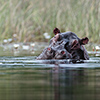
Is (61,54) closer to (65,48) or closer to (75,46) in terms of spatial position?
(65,48)

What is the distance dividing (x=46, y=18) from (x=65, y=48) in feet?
34.4

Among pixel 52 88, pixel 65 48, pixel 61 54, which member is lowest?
pixel 52 88

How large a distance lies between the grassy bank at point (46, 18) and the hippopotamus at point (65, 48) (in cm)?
718

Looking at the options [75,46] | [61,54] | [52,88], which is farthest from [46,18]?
[52,88]

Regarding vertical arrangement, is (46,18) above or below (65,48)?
above

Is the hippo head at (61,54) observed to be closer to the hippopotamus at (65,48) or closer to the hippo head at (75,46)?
the hippopotamus at (65,48)

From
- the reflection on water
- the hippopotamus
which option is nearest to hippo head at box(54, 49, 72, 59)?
the hippopotamus

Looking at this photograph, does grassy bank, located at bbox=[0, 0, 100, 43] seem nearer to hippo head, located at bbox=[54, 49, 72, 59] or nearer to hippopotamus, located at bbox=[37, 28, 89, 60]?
hippopotamus, located at bbox=[37, 28, 89, 60]

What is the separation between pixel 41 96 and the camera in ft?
12.3

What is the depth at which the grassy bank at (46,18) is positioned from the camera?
1619 centimetres

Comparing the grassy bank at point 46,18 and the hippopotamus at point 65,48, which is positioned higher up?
the grassy bank at point 46,18

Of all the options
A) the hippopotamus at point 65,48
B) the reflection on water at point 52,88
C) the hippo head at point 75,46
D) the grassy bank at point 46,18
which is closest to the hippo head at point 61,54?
the hippopotamus at point 65,48

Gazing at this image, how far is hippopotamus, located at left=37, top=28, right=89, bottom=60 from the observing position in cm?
816

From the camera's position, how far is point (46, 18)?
61.5ft
